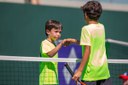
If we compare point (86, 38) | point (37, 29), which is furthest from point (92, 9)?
point (37, 29)

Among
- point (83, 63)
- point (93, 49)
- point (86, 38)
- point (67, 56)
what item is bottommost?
point (67, 56)

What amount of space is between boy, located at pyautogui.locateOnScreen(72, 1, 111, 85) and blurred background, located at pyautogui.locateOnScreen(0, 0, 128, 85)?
3.11 meters

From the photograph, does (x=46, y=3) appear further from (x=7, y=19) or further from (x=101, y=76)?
(x=101, y=76)

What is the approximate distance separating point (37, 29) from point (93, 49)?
145 inches

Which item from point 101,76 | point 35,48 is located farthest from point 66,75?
point 101,76

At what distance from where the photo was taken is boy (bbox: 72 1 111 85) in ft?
13.4

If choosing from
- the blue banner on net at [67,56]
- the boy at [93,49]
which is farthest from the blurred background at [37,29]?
the boy at [93,49]

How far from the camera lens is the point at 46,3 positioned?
26.5 ft

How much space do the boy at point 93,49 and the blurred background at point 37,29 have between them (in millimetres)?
3105

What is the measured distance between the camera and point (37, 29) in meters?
7.72

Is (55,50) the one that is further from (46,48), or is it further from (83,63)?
(83,63)

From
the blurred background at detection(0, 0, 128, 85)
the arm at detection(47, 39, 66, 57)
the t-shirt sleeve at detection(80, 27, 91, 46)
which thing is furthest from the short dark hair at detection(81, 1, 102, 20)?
the blurred background at detection(0, 0, 128, 85)

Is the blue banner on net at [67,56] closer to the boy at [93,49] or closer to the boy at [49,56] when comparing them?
the boy at [49,56]

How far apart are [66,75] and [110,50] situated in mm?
1810
